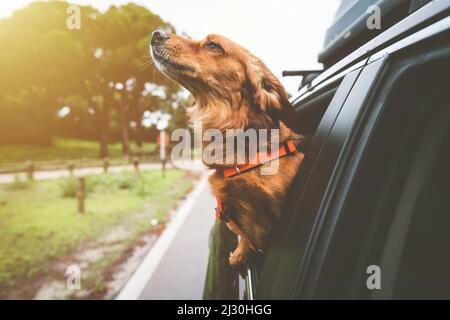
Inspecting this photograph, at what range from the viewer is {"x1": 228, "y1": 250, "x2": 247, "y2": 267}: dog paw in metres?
1.98

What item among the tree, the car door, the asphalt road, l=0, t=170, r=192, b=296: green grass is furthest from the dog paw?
the tree

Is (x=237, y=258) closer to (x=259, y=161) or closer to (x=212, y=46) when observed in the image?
(x=259, y=161)

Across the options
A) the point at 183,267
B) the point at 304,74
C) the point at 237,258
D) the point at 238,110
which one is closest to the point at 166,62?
the point at 238,110

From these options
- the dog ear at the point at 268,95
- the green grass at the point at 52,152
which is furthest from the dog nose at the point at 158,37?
the green grass at the point at 52,152

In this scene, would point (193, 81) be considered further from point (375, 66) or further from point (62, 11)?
point (62, 11)

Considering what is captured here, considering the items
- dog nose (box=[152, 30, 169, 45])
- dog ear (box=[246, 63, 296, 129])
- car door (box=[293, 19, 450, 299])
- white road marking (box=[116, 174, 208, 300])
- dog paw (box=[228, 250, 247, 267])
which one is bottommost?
white road marking (box=[116, 174, 208, 300])

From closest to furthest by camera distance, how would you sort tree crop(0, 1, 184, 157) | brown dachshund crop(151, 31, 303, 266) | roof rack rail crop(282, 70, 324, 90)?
1. brown dachshund crop(151, 31, 303, 266)
2. roof rack rail crop(282, 70, 324, 90)
3. tree crop(0, 1, 184, 157)

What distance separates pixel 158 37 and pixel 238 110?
3.02 feet

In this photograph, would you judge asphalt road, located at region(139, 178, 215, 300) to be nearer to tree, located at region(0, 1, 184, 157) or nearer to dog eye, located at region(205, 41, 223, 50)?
dog eye, located at region(205, 41, 223, 50)

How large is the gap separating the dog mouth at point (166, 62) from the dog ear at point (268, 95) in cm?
51

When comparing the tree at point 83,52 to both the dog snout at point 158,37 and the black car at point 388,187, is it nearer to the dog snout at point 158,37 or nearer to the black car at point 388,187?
the dog snout at point 158,37

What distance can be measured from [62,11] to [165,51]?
15.2 m

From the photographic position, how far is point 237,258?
6.64 ft

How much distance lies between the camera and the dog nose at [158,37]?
232 cm
